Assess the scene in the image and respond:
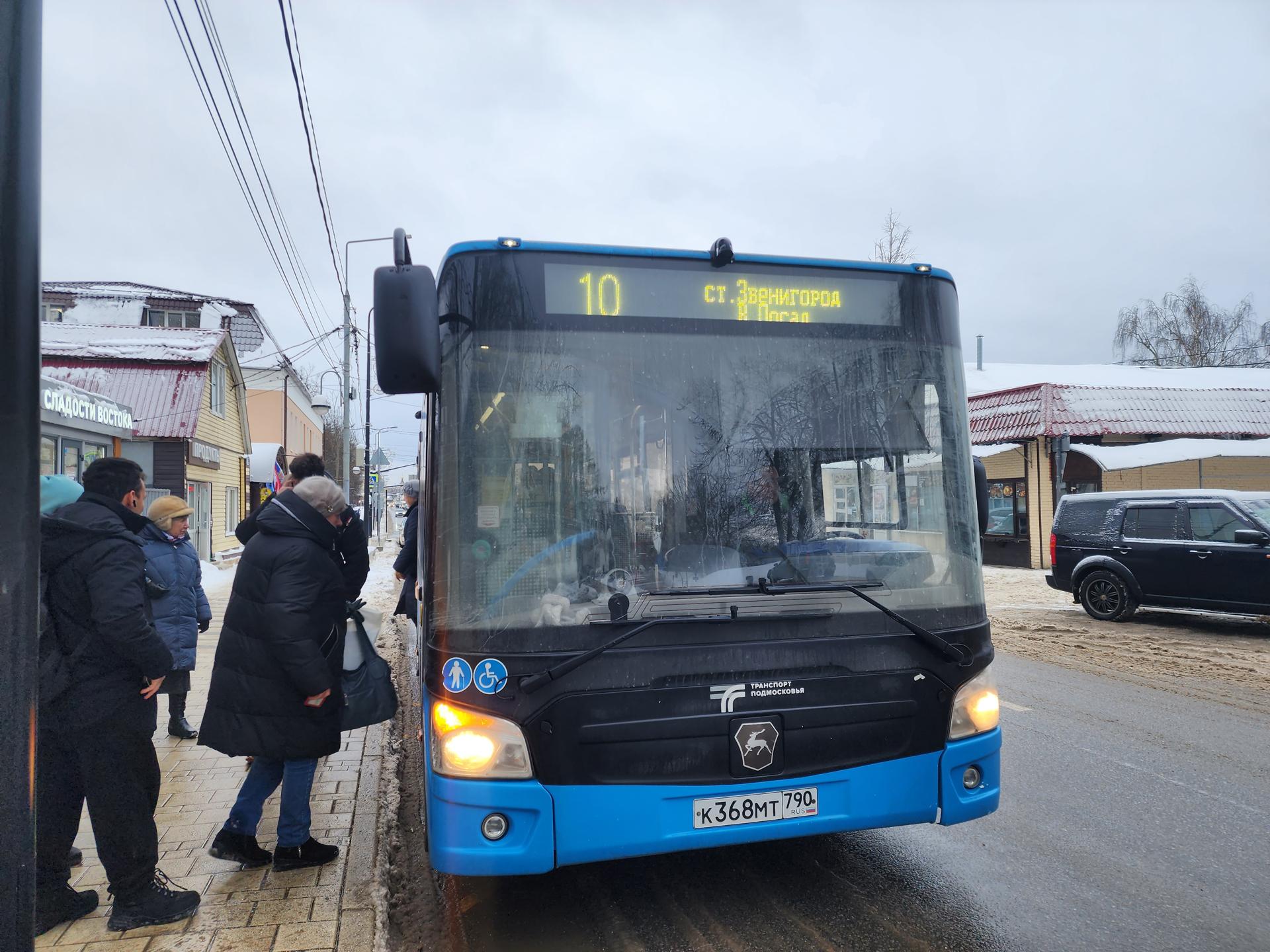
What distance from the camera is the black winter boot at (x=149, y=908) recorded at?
11.2 feet

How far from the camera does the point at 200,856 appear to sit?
4.16 metres

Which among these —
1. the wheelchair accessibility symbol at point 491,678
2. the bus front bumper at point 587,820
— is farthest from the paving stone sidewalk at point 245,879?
the wheelchair accessibility symbol at point 491,678

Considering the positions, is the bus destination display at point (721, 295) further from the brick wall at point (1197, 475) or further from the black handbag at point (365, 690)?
the brick wall at point (1197, 475)

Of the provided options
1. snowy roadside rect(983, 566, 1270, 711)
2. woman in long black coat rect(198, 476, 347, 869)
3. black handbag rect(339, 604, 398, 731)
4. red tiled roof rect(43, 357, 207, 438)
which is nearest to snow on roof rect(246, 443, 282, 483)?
red tiled roof rect(43, 357, 207, 438)

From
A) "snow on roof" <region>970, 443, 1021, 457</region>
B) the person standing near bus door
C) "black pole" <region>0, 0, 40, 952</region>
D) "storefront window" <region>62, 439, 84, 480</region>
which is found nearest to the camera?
"black pole" <region>0, 0, 40, 952</region>

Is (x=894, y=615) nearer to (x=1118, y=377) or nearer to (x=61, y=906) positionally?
(x=61, y=906)

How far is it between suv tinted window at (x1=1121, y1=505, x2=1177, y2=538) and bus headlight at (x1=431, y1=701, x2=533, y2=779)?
11.6 m

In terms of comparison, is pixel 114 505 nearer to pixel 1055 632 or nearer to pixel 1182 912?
pixel 1182 912

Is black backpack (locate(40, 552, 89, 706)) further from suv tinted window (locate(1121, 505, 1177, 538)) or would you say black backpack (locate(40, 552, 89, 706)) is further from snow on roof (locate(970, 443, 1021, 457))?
snow on roof (locate(970, 443, 1021, 457))

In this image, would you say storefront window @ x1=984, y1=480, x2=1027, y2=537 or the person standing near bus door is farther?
storefront window @ x1=984, y1=480, x2=1027, y2=537

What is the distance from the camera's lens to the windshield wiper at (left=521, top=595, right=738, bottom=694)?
3.15m

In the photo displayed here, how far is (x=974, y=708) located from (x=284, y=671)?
2912mm

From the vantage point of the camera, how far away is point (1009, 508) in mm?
22547

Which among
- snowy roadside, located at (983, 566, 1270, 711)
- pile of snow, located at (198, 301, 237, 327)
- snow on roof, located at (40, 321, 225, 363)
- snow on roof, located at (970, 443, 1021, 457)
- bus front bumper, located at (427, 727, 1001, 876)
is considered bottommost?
snowy roadside, located at (983, 566, 1270, 711)
